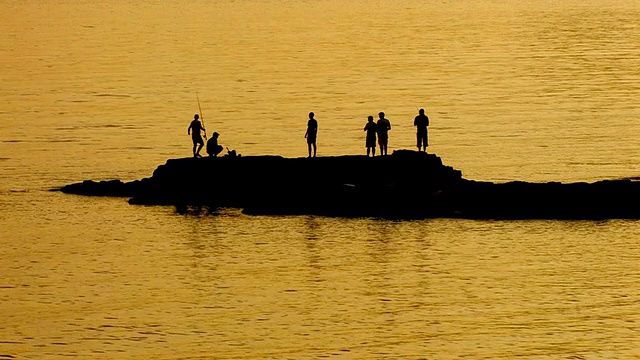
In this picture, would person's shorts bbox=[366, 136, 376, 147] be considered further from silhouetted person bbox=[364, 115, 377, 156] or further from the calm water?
the calm water

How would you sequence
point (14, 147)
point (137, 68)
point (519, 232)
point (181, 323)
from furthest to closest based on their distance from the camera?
1. point (137, 68)
2. point (14, 147)
3. point (519, 232)
4. point (181, 323)

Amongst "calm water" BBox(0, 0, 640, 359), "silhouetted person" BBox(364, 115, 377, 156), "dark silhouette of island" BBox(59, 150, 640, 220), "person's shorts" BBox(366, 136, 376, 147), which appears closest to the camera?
"calm water" BBox(0, 0, 640, 359)

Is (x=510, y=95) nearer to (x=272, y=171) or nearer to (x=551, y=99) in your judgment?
(x=551, y=99)

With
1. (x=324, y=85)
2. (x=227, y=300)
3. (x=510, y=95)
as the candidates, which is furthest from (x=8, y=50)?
(x=227, y=300)

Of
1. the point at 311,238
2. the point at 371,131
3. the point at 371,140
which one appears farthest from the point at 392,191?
the point at 311,238

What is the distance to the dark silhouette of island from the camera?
142ft

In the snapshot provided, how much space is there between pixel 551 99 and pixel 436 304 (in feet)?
161

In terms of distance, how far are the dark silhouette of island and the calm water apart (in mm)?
650

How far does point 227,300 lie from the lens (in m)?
35.2

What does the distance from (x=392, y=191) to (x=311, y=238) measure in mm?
3473

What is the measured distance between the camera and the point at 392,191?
4347cm

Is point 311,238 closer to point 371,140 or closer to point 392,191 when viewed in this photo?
point 392,191

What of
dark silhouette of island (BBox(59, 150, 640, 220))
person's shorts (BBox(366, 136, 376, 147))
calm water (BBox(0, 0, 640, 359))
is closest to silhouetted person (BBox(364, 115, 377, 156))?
person's shorts (BBox(366, 136, 376, 147))

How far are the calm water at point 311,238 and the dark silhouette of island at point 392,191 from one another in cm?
65
